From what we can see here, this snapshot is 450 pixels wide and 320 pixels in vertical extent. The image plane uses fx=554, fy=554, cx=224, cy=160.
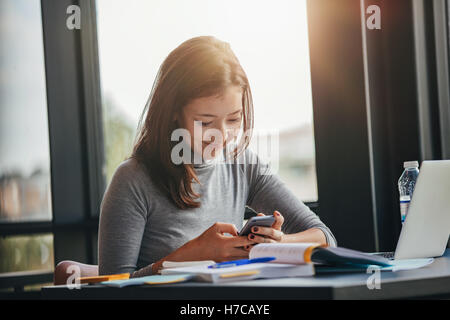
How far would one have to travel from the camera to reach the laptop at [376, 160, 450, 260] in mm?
1259

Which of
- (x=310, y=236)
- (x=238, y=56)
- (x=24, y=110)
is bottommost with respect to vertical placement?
(x=310, y=236)

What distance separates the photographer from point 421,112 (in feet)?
7.16

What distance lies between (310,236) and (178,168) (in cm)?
43

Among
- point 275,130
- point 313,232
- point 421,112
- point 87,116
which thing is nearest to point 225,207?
point 313,232

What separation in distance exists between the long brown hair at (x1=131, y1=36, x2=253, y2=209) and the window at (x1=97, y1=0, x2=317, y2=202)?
119 centimetres

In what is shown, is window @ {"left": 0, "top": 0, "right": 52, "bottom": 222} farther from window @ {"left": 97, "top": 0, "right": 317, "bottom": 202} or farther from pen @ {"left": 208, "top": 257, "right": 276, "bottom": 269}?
pen @ {"left": 208, "top": 257, "right": 276, "bottom": 269}

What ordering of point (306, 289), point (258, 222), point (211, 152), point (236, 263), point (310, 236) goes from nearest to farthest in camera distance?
Answer: point (306, 289), point (236, 263), point (258, 222), point (310, 236), point (211, 152)

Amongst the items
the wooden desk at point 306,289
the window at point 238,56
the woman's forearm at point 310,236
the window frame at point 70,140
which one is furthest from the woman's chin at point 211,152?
the window frame at point 70,140

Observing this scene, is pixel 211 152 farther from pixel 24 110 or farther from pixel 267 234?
pixel 24 110

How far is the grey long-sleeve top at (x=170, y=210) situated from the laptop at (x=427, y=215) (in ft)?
1.19

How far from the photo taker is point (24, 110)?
2.96m

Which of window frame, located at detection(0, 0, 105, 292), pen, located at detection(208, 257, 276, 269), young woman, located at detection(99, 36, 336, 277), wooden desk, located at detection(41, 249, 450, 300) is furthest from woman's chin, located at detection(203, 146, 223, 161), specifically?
window frame, located at detection(0, 0, 105, 292)

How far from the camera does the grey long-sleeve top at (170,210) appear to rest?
4.85 feet

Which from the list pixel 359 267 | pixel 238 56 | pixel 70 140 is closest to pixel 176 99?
pixel 359 267
